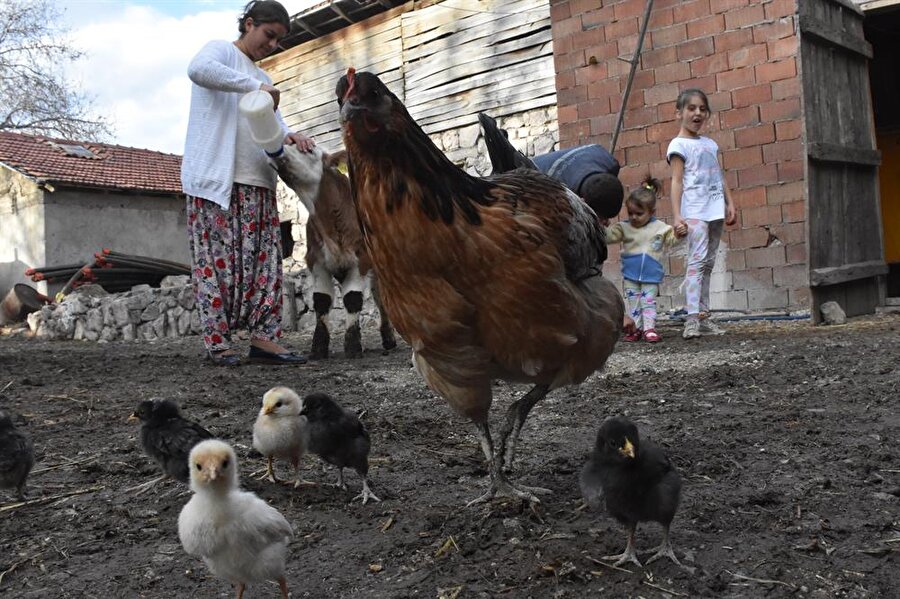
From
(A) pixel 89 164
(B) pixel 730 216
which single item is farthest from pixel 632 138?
(A) pixel 89 164

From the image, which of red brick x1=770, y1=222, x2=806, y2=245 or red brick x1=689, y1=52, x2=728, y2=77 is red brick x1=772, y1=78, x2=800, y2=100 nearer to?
red brick x1=689, y1=52, x2=728, y2=77

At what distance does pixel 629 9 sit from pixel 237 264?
6560mm

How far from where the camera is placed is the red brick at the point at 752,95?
8.95 meters

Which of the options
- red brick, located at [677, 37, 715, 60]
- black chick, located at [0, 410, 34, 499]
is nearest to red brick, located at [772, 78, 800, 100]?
red brick, located at [677, 37, 715, 60]

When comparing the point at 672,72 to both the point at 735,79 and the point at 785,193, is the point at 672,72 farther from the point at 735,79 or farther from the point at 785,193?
the point at 785,193

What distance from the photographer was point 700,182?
7.50m

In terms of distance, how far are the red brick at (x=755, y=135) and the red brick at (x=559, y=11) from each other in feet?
9.91

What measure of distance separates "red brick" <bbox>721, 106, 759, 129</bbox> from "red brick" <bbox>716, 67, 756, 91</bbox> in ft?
0.94

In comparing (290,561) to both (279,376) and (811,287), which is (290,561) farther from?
(811,287)

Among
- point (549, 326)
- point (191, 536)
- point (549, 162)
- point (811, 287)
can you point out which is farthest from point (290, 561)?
point (811, 287)

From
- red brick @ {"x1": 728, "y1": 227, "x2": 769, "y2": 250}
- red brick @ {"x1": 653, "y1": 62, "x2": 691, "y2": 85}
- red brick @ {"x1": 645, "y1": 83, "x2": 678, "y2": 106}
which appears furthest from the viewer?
red brick @ {"x1": 645, "y1": 83, "x2": 678, "y2": 106}

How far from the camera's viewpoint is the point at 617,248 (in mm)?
10039

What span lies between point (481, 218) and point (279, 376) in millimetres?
3627

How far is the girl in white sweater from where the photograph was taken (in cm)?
604
